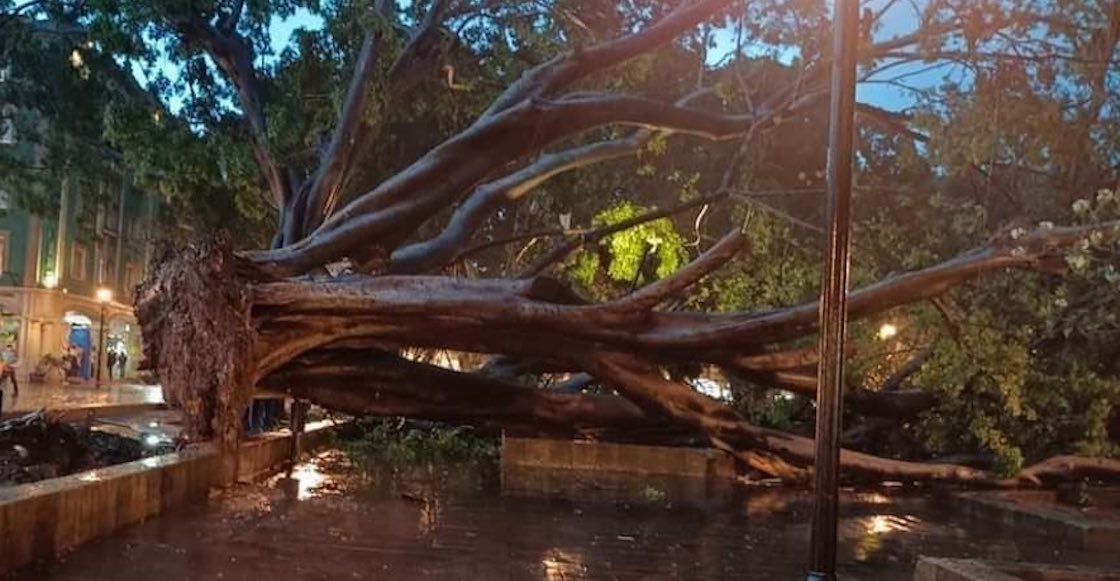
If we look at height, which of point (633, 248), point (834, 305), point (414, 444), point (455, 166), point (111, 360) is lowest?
point (414, 444)

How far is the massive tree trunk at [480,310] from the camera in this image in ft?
38.2

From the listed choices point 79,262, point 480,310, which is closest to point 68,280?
point 79,262

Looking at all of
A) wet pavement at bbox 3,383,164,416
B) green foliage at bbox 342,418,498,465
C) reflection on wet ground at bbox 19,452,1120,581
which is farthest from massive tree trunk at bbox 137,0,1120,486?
wet pavement at bbox 3,383,164,416

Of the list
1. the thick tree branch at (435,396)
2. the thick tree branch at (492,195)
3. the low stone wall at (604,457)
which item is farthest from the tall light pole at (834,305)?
the thick tree branch at (492,195)

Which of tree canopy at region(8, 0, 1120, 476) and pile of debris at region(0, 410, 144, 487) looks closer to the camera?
pile of debris at region(0, 410, 144, 487)

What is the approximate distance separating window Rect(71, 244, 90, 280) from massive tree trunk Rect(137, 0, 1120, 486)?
31727 millimetres

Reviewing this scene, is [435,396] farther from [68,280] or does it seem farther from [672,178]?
[68,280]

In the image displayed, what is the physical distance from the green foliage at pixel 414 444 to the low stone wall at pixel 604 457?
204 cm

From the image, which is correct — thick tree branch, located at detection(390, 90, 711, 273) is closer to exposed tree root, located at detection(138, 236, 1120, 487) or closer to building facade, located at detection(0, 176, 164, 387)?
exposed tree root, located at detection(138, 236, 1120, 487)

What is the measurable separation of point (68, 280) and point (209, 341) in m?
37.1

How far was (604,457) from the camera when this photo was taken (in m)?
15.4

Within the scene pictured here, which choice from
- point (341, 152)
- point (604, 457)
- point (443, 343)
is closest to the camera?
point (443, 343)

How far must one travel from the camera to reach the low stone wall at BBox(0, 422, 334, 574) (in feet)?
21.7

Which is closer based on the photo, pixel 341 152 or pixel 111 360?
pixel 341 152
